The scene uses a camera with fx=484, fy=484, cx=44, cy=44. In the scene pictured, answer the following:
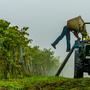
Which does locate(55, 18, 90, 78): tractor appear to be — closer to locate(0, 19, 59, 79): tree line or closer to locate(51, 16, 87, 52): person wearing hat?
locate(51, 16, 87, 52): person wearing hat

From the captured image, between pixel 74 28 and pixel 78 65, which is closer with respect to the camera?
pixel 78 65

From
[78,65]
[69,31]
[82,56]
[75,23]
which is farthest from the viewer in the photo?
[69,31]

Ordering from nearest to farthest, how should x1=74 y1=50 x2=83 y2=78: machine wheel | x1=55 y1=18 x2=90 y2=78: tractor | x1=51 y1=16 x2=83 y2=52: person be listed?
x1=55 y1=18 x2=90 y2=78: tractor, x1=74 y1=50 x2=83 y2=78: machine wheel, x1=51 y1=16 x2=83 y2=52: person

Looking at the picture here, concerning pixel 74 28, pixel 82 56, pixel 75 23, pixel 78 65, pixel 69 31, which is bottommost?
pixel 78 65

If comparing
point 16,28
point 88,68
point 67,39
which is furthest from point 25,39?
point 88,68

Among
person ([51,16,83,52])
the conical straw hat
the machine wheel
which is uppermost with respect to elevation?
the conical straw hat

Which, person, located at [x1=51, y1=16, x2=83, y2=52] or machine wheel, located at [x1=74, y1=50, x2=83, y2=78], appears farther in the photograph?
person, located at [x1=51, y1=16, x2=83, y2=52]

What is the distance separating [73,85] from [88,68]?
4803 mm

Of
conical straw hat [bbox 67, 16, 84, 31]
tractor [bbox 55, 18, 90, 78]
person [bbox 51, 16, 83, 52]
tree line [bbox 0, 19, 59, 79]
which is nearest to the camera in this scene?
tractor [bbox 55, 18, 90, 78]

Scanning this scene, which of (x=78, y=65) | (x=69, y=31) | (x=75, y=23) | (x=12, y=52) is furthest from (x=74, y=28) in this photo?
(x=12, y=52)

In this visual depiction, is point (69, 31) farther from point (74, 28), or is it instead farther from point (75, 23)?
point (75, 23)

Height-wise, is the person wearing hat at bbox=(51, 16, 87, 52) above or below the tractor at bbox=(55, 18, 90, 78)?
above

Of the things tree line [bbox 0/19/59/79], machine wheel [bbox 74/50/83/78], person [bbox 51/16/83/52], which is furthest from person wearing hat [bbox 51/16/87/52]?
tree line [bbox 0/19/59/79]

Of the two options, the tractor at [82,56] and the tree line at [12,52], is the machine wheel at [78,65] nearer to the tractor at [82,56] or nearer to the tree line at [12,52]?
the tractor at [82,56]
